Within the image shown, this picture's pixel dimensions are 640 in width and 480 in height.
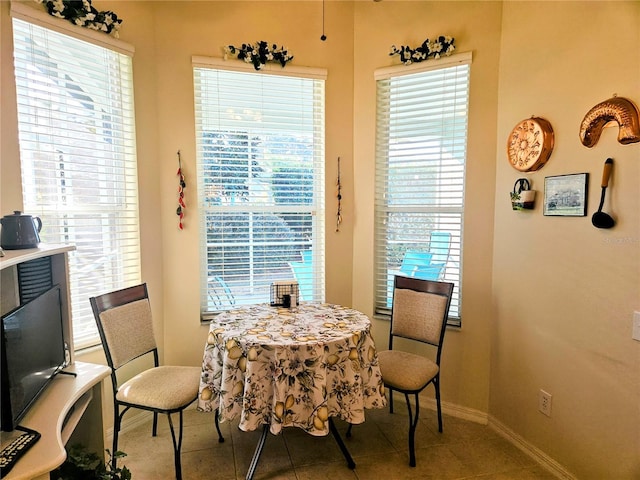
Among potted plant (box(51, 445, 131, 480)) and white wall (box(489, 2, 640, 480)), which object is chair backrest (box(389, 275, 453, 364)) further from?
potted plant (box(51, 445, 131, 480))

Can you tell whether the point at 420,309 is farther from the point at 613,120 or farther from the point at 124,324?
the point at 124,324

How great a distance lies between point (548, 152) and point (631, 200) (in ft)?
1.72

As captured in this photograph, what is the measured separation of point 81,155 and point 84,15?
31.8 inches

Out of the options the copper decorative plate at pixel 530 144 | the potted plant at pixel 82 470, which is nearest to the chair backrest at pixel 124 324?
the potted plant at pixel 82 470

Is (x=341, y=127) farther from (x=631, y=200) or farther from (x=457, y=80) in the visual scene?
(x=631, y=200)

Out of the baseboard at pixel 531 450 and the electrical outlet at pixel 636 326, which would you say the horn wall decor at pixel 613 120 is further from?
the baseboard at pixel 531 450

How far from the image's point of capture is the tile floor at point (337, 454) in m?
2.08

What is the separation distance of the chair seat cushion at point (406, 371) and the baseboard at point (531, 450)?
2.19ft

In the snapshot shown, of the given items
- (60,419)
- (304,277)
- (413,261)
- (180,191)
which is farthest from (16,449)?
(413,261)

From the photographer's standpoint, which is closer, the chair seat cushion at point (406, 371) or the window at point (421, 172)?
the chair seat cushion at point (406, 371)

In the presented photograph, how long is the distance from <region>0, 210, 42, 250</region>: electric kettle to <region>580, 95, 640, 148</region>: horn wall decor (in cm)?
271

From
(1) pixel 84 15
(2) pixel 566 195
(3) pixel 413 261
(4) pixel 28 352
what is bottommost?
(4) pixel 28 352

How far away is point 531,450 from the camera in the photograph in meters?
2.24

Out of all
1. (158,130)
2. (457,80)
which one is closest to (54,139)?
(158,130)
